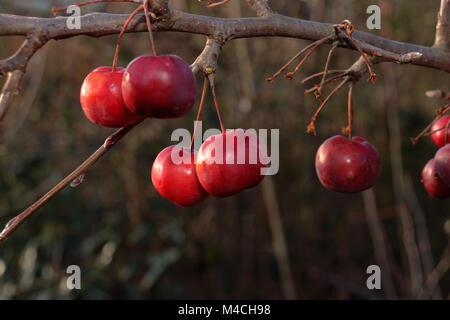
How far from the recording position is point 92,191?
3.00m

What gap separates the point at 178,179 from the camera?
35.4 inches

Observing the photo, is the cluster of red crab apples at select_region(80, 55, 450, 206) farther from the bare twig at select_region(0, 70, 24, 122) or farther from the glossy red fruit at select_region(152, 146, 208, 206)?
the bare twig at select_region(0, 70, 24, 122)

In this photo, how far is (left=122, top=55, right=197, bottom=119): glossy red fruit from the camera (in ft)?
2.30

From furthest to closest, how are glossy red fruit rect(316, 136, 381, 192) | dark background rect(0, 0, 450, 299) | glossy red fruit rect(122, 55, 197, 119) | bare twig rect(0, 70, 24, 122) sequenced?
dark background rect(0, 0, 450, 299)
glossy red fruit rect(316, 136, 381, 192)
glossy red fruit rect(122, 55, 197, 119)
bare twig rect(0, 70, 24, 122)

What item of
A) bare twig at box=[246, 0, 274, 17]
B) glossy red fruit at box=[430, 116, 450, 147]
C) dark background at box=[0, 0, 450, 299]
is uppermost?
dark background at box=[0, 0, 450, 299]

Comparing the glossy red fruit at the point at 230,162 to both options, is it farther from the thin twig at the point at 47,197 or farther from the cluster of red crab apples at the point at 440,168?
the cluster of red crab apples at the point at 440,168

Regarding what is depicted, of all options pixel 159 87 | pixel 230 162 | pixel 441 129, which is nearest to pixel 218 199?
pixel 441 129

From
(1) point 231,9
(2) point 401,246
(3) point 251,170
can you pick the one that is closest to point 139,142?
(1) point 231,9

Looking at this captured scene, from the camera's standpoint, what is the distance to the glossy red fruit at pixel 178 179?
897 millimetres

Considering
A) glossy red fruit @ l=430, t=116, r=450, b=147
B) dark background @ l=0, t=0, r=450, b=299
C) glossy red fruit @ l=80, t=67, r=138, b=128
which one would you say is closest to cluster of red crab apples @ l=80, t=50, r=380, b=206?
glossy red fruit @ l=80, t=67, r=138, b=128

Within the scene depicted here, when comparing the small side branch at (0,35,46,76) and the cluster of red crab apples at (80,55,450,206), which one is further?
the cluster of red crab apples at (80,55,450,206)

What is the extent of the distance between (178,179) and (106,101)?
0.20m

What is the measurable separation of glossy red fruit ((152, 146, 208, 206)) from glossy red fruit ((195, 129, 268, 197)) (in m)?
0.05
